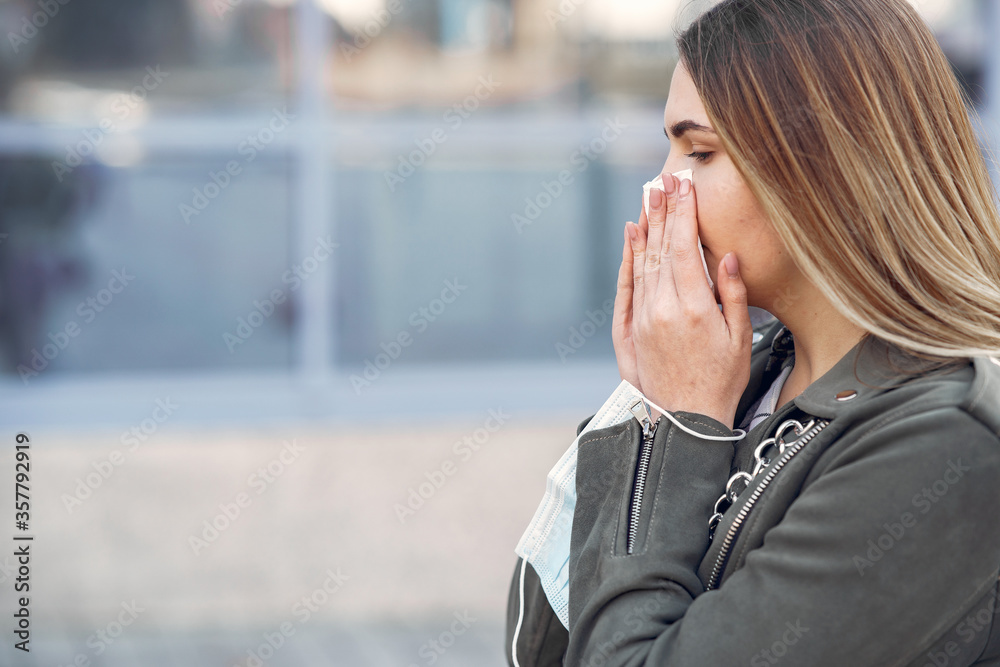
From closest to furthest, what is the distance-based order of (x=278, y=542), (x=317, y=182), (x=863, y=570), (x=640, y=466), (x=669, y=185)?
(x=863, y=570) → (x=640, y=466) → (x=669, y=185) → (x=278, y=542) → (x=317, y=182)

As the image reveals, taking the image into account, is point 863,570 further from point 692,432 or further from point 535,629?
point 535,629

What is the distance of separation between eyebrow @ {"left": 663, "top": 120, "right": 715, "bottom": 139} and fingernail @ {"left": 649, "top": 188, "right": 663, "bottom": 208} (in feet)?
0.35

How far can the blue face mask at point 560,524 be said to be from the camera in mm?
1594

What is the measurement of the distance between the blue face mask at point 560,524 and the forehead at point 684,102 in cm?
48

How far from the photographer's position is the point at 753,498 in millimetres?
1384

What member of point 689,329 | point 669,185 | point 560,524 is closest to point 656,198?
point 669,185

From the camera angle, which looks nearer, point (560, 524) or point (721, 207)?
point (721, 207)

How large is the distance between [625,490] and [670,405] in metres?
0.17

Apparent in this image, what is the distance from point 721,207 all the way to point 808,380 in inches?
14.1

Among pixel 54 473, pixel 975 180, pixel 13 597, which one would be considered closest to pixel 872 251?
pixel 975 180

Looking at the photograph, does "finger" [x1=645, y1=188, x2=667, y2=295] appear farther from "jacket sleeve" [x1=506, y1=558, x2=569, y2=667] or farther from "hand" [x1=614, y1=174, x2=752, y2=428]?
"jacket sleeve" [x1=506, y1=558, x2=569, y2=667]

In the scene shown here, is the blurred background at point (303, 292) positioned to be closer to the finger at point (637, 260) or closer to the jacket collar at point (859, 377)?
the finger at point (637, 260)

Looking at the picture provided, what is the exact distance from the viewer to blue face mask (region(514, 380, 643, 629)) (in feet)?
5.23

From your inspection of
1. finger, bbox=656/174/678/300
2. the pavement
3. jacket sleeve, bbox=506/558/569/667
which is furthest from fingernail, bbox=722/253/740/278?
the pavement
